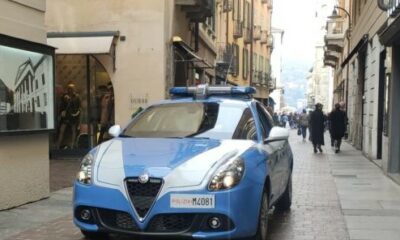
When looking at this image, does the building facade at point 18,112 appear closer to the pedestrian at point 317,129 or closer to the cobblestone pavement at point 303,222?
the cobblestone pavement at point 303,222

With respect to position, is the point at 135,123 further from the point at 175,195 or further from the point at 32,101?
the point at 32,101

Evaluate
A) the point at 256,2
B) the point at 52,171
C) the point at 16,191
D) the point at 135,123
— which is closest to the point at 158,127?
the point at 135,123

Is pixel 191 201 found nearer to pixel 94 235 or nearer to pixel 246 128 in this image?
pixel 94 235

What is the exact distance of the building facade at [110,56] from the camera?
16.7 meters

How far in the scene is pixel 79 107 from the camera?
1791cm

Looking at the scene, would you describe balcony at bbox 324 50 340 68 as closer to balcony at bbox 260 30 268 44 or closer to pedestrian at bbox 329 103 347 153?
balcony at bbox 260 30 268 44

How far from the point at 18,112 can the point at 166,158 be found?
3814 millimetres

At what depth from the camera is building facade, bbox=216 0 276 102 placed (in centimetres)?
3278

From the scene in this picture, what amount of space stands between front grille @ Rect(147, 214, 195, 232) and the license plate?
0.12 meters

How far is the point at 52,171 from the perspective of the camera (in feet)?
45.8

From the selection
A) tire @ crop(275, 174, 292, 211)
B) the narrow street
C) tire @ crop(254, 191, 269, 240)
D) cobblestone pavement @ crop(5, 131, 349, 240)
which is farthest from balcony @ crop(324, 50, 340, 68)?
tire @ crop(254, 191, 269, 240)

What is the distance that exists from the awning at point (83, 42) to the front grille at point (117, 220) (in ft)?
34.8

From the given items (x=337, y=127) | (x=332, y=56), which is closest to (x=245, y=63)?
(x=332, y=56)

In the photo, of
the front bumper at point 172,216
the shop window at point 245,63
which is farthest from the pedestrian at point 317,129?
the shop window at point 245,63
